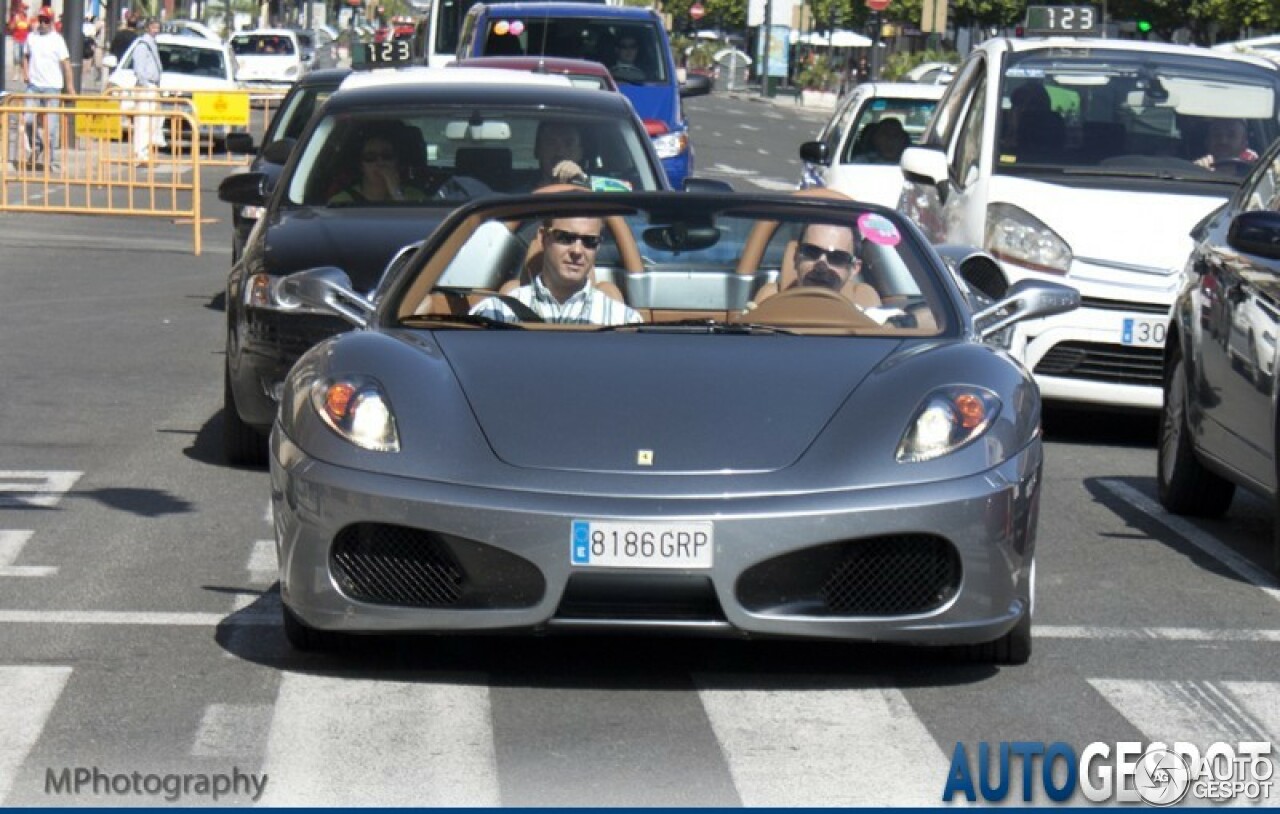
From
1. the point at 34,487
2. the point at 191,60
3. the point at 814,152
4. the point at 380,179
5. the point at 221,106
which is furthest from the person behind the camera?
the point at 191,60


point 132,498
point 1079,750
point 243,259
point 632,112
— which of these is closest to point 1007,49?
point 632,112

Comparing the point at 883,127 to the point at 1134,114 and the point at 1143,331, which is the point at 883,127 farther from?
the point at 1143,331

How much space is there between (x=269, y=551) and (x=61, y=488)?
158 cm

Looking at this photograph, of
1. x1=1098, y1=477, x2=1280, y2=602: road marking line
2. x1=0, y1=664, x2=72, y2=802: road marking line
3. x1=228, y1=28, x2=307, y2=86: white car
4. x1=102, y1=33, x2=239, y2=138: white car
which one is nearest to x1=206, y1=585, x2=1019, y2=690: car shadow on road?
x1=0, y1=664, x2=72, y2=802: road marking line

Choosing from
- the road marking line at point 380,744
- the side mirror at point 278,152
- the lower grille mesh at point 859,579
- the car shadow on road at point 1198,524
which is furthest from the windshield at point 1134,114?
the road marking line at point 380,744

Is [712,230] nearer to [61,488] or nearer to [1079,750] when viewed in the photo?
[1079,750]

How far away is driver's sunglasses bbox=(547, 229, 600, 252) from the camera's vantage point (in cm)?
797

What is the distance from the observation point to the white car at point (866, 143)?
19297mm

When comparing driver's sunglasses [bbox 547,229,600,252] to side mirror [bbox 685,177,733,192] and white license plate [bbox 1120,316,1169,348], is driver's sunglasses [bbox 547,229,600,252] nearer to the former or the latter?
side mirror [bbox 685,177,733,192]

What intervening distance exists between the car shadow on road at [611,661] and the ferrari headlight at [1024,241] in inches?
221

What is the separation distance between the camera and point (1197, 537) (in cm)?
977

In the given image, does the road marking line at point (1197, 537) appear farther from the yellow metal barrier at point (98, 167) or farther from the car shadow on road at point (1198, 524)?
Answer: the yellow metal barrier at point (98, 167)

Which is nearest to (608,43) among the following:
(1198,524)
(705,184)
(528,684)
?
(705,184)

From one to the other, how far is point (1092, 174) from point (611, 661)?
6.96 meters
